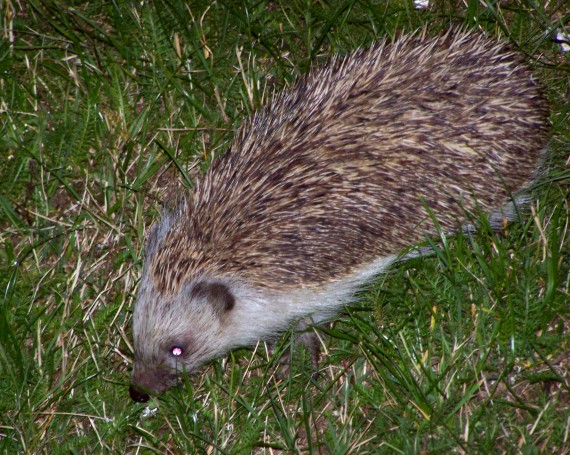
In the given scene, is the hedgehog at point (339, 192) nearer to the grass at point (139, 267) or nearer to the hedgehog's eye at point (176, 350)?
the hedgehog's eye at point (176, 350)

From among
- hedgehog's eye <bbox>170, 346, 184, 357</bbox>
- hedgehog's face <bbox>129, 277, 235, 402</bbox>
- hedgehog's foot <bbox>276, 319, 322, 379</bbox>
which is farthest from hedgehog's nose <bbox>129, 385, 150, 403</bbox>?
hedgehog's foot <bbox>276, 319, 322, 379</bbox>

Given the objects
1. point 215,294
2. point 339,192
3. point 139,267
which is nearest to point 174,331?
point 215,294

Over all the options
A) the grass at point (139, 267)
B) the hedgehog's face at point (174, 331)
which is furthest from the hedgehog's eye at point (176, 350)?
the grass at point (139, 267)

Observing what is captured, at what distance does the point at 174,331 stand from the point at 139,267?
0.73 metres

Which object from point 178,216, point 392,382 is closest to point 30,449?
point 178,216

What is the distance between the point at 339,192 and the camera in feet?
17.1

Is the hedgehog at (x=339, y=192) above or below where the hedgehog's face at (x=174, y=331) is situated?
above

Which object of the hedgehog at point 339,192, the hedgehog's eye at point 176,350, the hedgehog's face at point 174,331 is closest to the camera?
the hedgehog at point 339,192

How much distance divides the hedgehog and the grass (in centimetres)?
24

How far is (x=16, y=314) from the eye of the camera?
19.1 ft

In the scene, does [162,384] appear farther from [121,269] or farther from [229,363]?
[121,269]

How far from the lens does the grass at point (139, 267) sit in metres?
4.96

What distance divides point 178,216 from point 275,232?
0.72 metres

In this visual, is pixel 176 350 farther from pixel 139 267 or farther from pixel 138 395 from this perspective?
pixel 139 267
